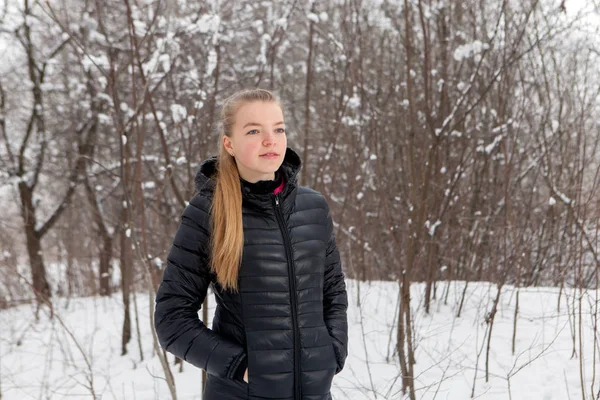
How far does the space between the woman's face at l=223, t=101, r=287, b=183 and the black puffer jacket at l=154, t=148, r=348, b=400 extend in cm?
7

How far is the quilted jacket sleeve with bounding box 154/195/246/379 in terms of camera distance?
5.58 feet

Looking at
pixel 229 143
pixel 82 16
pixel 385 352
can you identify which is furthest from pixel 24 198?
pixel 229 143

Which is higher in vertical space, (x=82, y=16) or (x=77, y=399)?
(x=82, y=16)

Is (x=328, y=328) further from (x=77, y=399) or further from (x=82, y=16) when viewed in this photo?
(x=82, y=16)

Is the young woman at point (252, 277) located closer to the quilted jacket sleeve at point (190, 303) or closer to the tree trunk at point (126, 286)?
the quilted jacket sleeve at point (190, 303)

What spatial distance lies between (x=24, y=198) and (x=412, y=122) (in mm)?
8527

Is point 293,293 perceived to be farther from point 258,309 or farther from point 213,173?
point 213,173

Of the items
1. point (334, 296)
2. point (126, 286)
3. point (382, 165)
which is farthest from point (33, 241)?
point (334, 296)

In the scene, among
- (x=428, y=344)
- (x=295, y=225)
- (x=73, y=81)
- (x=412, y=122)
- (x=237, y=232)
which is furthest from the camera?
(x=73, y=81)

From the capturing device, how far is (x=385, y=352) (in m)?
4.79

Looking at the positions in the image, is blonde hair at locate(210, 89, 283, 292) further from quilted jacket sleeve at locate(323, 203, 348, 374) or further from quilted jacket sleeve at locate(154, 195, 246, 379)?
quilted jacket sleeve at locate(323, 203, 348, 374)

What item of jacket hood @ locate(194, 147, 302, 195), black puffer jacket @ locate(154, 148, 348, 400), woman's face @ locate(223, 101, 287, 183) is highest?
woman's face @ locate(223, 101, 287, 183)

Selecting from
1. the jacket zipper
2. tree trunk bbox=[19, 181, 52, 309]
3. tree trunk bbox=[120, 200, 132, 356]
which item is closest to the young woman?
the jacket zipper

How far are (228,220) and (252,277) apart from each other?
0.64 feet
